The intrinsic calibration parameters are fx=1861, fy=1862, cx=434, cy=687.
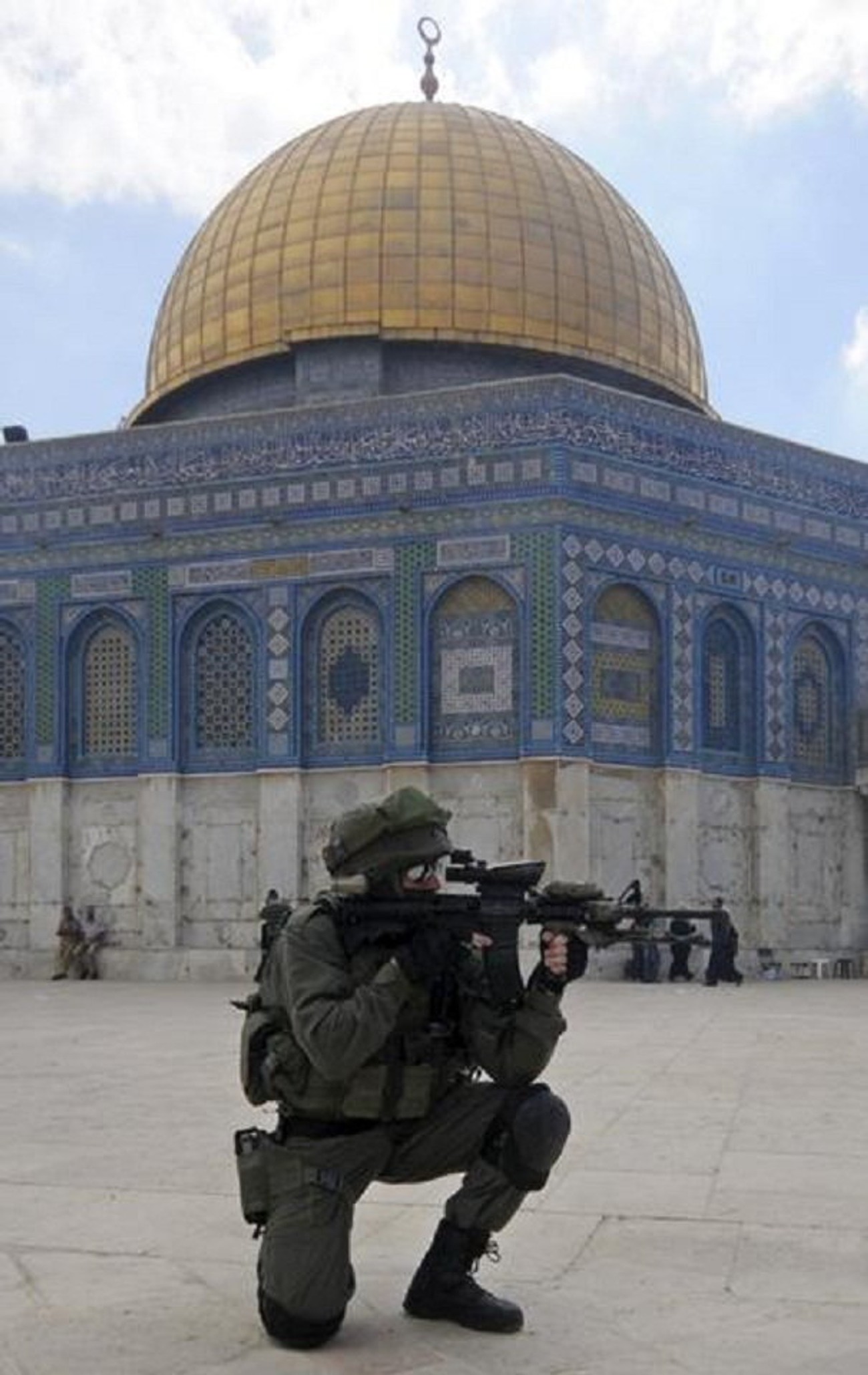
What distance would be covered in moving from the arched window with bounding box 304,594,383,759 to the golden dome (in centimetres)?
496

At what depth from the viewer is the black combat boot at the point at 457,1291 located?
455 centimetres

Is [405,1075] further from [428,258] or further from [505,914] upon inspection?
[428,258]

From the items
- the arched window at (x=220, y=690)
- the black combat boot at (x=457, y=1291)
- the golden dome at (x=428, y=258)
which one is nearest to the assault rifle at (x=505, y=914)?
the black combat boot at (x=457, y=1291)

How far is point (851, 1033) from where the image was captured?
43.8ft

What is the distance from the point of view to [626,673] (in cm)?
2252

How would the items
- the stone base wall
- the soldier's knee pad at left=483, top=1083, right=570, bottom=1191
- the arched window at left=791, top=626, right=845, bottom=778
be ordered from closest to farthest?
the soldier's knee pad at left=483, top=1083, right=570, bottom=1191
the stone base wall
the arched window at left=791, top=626, right=845, bottom=778

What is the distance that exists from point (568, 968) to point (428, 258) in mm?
22762

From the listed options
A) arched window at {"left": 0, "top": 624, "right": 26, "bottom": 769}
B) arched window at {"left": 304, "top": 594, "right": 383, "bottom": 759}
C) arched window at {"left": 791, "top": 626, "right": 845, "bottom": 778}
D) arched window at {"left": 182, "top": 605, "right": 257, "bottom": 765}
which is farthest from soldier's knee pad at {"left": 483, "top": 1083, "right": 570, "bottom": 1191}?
arched window at {"left": 0, "top": 624, "right": 26, "bottom": 769}

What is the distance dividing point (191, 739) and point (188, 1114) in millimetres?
15367

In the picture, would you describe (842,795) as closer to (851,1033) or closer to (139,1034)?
(851,1033)

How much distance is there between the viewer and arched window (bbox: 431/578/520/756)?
22.0 meters

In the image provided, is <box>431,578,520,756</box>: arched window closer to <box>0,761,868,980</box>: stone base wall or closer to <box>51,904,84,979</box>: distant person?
<box>0,761,868,980</box>: stone base wall

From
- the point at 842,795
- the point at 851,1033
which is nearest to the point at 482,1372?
the point at 851,1033

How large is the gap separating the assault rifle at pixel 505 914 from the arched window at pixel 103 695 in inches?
769
